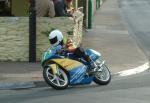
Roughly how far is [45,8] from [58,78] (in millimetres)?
4302

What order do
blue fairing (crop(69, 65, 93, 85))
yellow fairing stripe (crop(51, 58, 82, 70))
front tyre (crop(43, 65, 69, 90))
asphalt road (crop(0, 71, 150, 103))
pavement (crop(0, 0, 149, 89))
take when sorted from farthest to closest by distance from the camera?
1. pavement (crop(0, 0, 149, 89))
2. blue fairing (crop(69, 65, 93, 85))
3. yellow fairing stripe (crop(51, 58, 82, 70))
4. front tyre (crop(43, 65, 69, 90))
5. asphalt road (crop(0, 71, 150, 103))

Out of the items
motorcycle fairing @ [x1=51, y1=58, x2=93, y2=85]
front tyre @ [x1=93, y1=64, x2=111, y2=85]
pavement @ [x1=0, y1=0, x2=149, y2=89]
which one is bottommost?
pavement @ [x1=0, y1=0, x2=149, y2=89]

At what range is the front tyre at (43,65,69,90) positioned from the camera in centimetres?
1228

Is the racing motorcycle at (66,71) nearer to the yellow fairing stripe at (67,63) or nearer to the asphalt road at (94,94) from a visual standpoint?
the yellow fairing stripe at (67,63)

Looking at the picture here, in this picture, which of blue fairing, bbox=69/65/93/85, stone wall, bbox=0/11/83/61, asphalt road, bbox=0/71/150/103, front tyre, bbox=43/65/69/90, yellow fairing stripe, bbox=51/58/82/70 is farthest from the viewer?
stone wall, bbox=0/11/83/61

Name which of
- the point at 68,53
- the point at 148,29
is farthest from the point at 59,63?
the point at 148,29

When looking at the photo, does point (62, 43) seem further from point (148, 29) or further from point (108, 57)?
point (148, 29)

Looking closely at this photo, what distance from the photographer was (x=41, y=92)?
39.2ft

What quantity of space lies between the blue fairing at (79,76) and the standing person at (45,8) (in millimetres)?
3829

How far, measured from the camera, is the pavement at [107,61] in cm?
1324

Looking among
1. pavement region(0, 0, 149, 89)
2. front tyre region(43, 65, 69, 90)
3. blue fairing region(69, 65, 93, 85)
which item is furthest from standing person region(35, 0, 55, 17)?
front tyre region(43, 65, 69, 90)

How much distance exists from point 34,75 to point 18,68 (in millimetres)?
1236

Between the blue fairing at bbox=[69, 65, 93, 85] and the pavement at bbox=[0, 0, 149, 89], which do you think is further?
the pavement at bbox=[0, 0, 149, 89]

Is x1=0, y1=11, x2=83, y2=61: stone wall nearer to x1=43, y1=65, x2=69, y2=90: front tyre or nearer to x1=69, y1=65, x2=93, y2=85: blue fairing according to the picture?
Result: x1=69, y1=65, x2=93, y2=85: blue fairing
